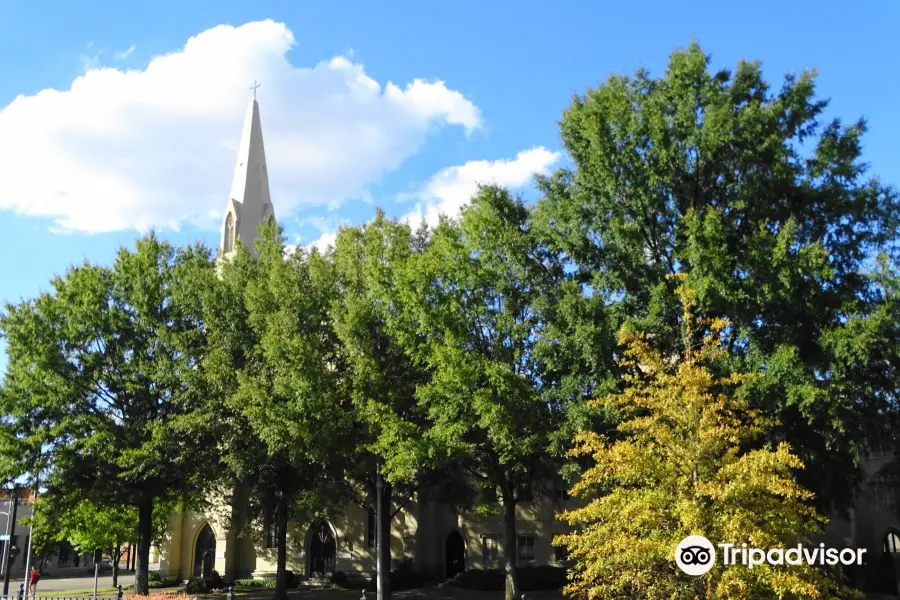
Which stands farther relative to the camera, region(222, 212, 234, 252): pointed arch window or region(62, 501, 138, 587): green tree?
region(222, 212, 234, 252): pointed arch window

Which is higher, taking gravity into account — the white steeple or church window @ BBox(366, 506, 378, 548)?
the white steeple

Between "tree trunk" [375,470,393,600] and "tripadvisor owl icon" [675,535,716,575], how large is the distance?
14.2 meters

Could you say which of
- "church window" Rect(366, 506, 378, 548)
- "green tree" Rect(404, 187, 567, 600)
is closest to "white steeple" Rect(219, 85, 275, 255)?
"church window" Rect(366, 506, 378, 548)

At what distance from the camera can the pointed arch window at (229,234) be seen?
49062 millimetres

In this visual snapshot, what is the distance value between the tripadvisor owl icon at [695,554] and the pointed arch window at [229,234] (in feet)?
135

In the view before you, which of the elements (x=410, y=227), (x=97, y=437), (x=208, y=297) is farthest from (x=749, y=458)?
(x=97, y=437)

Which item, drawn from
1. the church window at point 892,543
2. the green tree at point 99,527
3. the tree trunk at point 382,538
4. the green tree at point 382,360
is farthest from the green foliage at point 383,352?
the church window at point 892,543

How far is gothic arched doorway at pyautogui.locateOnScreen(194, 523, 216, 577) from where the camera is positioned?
45.2 meters

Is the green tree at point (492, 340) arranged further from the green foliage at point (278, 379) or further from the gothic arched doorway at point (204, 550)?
the gothic arched doorway at point (204, 550)

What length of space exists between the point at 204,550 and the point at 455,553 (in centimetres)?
1588

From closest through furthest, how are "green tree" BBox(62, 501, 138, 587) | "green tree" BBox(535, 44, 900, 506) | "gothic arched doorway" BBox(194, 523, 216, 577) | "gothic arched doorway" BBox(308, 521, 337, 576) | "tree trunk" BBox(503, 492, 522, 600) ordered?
→ 1. "green tree" BBox(535, 44, 900, 506)
2. "tree trunk" BBox(503, 492, 522, 600)
3. "green tree" BBox(62, 501, 138, 587)
4. "gothic arched doorway" BBox(308, 521, 337, 576)
5. "gothic arched doorway" BBox(194, 523, 216, 577)

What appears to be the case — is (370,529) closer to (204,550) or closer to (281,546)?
(281,546)

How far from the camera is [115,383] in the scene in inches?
1226

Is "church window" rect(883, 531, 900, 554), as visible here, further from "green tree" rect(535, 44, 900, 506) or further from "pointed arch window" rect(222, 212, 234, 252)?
"pointed arch window" rect(222, 212, 234, 252)
